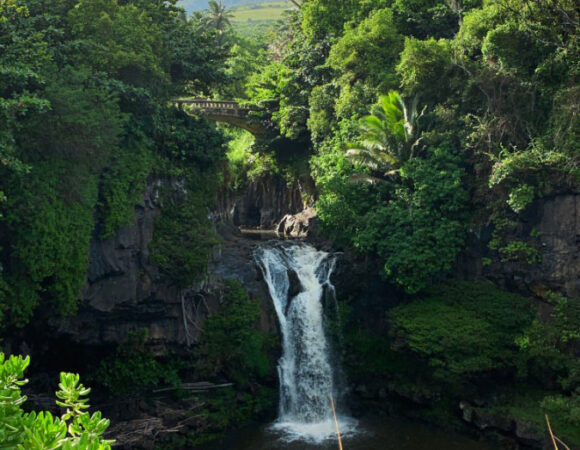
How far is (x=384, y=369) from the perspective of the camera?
1898 cm

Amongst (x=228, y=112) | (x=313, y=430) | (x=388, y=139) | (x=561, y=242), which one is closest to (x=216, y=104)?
(x=228, y=112)

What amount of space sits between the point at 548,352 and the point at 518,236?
3792mm

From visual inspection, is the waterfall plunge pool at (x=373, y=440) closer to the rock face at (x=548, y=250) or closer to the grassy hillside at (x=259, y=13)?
the rock face at (x=548, y=250)

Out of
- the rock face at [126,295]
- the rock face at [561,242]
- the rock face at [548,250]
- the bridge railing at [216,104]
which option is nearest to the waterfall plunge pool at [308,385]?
the rock face at [126,295]

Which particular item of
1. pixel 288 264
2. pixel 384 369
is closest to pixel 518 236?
pixel 384 369

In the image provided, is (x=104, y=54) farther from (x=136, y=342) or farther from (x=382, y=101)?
(x=382, y=101)

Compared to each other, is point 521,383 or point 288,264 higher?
point 288,264

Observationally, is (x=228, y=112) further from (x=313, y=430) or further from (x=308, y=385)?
(x=313, y=430)

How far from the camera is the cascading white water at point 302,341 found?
17.8 meters

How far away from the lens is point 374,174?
72.1 ft

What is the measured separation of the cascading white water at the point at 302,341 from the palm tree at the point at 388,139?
383 centimetres

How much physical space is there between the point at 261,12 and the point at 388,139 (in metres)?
152

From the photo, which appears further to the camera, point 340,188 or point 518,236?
point 340,188

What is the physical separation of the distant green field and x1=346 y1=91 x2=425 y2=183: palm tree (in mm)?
131421
